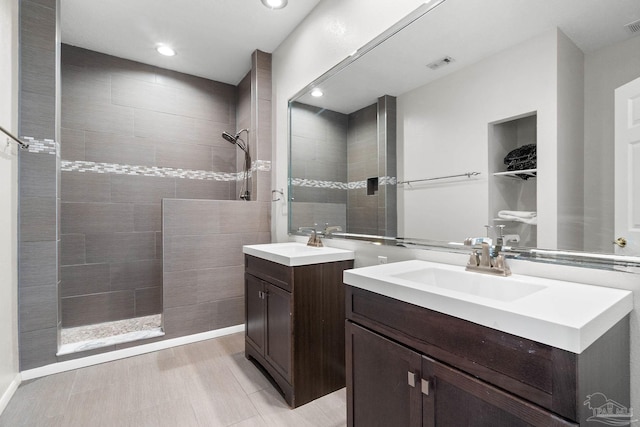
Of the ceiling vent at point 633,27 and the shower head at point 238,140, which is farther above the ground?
the shower head at point 238,140

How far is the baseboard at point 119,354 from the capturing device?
6.71 feet

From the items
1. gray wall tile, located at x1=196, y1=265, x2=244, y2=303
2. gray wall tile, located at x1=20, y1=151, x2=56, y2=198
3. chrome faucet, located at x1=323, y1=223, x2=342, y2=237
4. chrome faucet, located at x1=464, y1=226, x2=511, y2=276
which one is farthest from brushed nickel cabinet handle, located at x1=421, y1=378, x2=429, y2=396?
gray wall tile, located at x1=20, y1=151, x2=56, y2=198

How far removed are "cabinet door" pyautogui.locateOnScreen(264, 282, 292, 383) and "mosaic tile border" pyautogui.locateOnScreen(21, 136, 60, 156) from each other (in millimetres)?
1720

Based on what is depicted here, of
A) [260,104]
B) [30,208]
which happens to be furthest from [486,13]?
[30,208]

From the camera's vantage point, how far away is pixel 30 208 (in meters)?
1.99

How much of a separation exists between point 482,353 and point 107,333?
9.77 feet

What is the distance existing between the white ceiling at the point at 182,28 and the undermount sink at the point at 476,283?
7.08 feet

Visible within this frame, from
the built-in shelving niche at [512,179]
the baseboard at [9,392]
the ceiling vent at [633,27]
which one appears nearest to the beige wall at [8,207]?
the baseboard at [9,392]

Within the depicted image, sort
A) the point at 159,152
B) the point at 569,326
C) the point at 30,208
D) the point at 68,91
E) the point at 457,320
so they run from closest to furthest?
the point at 569,326 < the point at 457,320 < the point at 30,208 < the point at 68,91 < the point at 159,152

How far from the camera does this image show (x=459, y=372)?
0.86m

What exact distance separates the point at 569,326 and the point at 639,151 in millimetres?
647

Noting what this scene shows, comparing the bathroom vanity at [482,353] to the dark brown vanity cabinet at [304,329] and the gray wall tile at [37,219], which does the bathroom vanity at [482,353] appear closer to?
the dark brown vanity cabinet at [304,329]

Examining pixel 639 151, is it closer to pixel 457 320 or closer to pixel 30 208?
pixel 457 320

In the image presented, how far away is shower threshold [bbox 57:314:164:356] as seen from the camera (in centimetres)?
223
